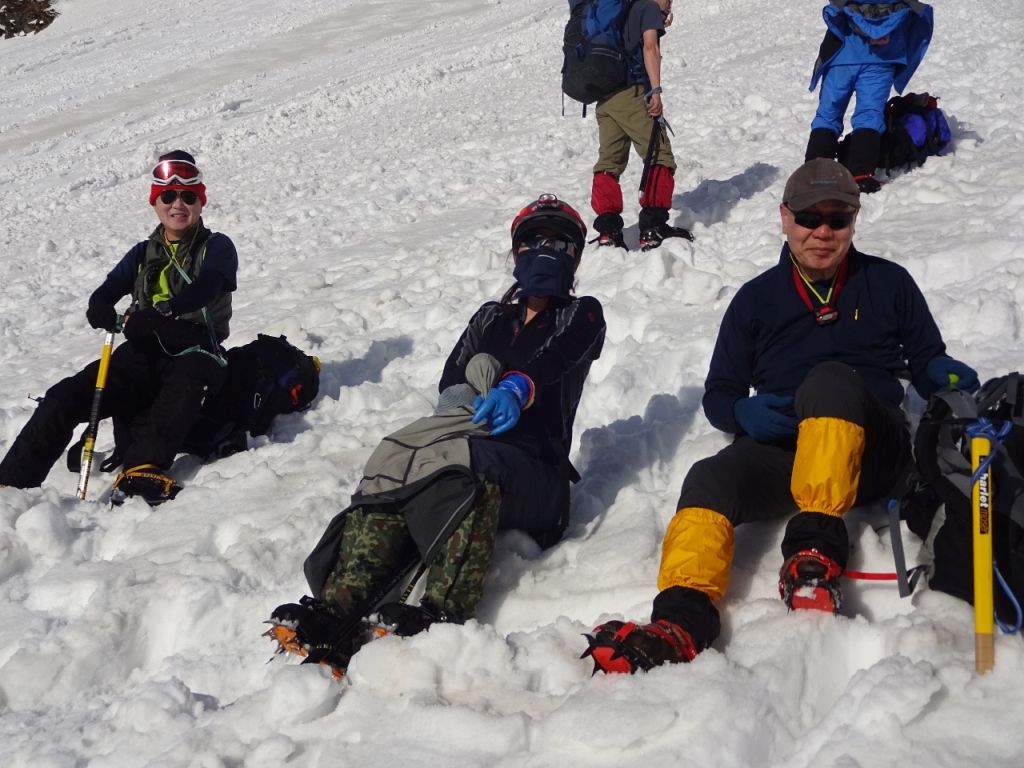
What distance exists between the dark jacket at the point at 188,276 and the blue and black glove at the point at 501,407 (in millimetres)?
2309

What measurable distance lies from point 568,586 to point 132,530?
209 cm

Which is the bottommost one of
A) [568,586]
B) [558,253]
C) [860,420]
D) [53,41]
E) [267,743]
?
[568,586]

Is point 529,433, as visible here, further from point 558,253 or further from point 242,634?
point 242,634

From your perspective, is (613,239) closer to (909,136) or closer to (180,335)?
(909,136)

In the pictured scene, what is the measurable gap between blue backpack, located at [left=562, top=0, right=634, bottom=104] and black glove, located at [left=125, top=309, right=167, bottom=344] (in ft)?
11.5

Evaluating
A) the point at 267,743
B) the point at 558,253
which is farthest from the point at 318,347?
the point at 267,743

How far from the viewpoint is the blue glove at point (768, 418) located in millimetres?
3434

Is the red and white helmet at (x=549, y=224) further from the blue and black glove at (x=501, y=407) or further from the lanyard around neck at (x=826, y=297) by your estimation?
the lanyard around neck at (x=826, y=297)

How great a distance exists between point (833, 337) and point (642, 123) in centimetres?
400

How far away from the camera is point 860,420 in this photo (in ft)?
10.3

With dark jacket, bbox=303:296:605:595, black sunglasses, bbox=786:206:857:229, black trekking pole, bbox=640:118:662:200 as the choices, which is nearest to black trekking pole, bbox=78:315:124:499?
dark jacket, bbox=303:296:605:595

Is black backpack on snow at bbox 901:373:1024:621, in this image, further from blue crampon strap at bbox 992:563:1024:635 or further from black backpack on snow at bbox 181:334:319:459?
black backpack on snow at bbox 181:334:319:459

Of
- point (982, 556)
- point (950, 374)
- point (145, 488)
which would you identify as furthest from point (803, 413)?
point (145, 488)

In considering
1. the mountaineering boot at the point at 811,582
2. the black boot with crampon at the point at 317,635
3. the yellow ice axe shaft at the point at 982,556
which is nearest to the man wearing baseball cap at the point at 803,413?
the mountaineering boot at the point at 811,582
